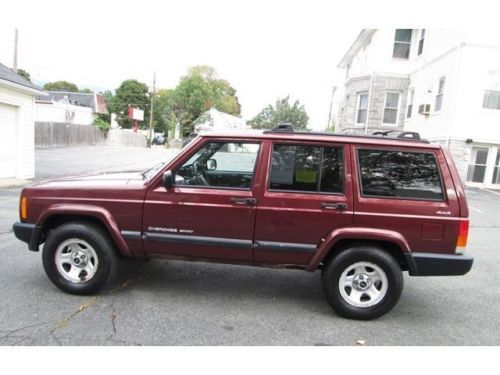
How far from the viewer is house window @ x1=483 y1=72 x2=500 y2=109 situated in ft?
47.9

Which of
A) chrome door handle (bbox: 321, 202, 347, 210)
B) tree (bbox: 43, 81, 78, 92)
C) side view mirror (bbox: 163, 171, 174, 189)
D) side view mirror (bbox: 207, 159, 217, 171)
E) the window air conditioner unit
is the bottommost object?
chrome door handle (bbox: 321, 202, 347, 210)

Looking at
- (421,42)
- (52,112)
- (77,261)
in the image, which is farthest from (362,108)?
(52,112)

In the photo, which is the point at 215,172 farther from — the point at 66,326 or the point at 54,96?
the point at 54,96

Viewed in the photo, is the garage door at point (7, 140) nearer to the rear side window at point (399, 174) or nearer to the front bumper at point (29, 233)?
the front bumper at point (29, 233)

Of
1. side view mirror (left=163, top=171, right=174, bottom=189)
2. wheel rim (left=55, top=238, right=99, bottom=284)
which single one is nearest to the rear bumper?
side view mirror (left=163, top=171, right=174, bottom=189)

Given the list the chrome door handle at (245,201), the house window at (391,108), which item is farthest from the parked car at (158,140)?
the chrome door handle at (245,201)

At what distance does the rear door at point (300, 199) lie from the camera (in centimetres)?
371

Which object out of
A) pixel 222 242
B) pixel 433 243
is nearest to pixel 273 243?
pixel 222 242

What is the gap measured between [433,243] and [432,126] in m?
14.9

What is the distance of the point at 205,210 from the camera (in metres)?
3.82

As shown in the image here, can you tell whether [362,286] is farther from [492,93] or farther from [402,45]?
[402,45]

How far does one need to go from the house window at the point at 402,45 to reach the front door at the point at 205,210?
18.2m

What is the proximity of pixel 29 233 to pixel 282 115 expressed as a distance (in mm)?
39619

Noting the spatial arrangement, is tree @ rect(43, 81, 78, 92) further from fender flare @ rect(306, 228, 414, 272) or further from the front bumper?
fender flare @ rect(306, 228, 414, 272)
